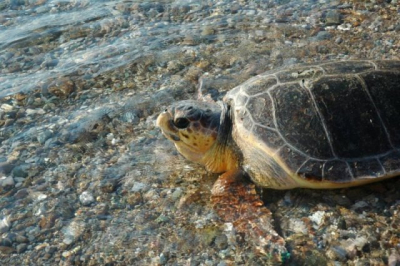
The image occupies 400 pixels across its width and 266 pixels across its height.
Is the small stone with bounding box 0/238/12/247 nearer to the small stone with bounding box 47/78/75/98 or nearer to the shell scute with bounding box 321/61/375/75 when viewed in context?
the small stone with bounding box 47/78/75/98

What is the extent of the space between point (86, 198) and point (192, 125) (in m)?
0.99

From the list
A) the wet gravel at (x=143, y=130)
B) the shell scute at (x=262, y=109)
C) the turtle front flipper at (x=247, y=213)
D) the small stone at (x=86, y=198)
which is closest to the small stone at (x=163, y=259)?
the wet gravel at (x=143, y=130)

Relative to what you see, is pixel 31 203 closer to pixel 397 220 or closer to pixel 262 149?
pixel 262 149

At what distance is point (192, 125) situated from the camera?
12.1 feet

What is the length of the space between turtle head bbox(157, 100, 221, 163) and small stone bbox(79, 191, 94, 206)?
0.75 meters

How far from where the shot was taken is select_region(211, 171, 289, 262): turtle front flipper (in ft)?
10.0

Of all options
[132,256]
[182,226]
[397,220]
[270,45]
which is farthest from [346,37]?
[132,256]

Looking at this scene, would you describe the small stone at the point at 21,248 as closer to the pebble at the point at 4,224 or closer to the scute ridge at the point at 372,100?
the pebble at the point at 4,224

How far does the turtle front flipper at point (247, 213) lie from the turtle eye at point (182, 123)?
483mm

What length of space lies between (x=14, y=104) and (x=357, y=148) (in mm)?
3451

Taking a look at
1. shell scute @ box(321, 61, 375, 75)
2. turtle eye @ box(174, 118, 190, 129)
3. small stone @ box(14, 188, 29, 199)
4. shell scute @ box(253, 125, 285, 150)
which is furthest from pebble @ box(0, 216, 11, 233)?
shell scute @ box(321, 61, 375, 75)

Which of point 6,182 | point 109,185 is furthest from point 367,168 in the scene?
point 6,182

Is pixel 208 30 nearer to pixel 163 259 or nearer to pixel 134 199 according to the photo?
pixel 134 199

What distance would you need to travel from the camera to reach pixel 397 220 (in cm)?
316
